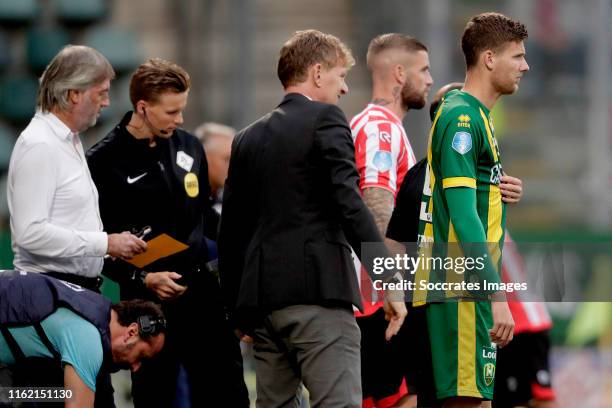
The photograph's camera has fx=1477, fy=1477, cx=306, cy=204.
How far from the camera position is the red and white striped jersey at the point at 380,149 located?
6.83 m

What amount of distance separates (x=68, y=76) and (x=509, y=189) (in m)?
2.01

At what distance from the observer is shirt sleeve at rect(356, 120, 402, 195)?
6.82m

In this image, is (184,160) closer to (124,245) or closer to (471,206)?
(124,245)

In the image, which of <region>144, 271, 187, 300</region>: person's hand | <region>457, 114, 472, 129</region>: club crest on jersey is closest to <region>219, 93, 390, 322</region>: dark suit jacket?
<region>457, 114, 472, 129</region>: club crest on jersey

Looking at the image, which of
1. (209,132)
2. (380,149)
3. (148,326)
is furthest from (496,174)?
(209,132)

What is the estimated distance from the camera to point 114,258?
7.01m

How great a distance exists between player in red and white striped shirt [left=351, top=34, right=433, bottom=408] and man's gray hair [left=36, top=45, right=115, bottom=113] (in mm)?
1275

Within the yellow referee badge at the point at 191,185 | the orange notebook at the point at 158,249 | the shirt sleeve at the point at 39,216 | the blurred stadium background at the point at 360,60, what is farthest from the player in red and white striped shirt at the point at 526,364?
the blurred stadium background at the point at 360,60

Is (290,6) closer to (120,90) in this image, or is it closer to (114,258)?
(120,90)

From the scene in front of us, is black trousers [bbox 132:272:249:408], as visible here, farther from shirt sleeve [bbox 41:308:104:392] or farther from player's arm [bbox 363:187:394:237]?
shirt sleeve [bbox 41:308:104:392]

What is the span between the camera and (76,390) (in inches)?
235

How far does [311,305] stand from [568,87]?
11.5 meters

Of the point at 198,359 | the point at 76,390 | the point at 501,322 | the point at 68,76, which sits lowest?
the point at 198,359

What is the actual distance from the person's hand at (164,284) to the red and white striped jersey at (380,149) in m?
1.00
